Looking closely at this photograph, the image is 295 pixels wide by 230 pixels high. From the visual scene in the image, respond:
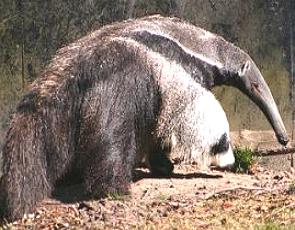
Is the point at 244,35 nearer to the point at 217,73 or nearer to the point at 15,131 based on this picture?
the point at 217,73

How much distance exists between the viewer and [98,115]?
27.0 feet

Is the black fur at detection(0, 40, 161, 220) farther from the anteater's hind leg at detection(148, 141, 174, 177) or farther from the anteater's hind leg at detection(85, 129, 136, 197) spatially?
the anteater's hind leg at detection(148, 141, 174, 177)

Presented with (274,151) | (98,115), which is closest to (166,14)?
(274,151)

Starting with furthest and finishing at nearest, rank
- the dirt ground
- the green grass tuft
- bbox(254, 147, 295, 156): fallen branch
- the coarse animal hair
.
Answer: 1. bbox(254, 147, 295, 156): fallen branch
2. the green grass tuft
3. the coarse animal hair
4. the dirt ground

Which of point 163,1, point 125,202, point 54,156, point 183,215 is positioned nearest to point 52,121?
point 54,156

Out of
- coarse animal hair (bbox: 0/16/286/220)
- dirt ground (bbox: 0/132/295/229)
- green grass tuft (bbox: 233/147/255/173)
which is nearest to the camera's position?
dirt ground (bbox: 0/132/295/229)

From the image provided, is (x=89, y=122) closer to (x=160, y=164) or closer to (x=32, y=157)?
(x=32, y=157)

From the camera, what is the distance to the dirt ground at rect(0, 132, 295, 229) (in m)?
7.55

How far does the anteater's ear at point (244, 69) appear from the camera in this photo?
9.59 metres

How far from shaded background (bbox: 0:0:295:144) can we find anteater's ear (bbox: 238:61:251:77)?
2.09 ft

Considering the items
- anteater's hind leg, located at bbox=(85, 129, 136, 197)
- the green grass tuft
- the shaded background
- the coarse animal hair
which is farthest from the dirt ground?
the shaded background

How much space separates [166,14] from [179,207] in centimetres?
283

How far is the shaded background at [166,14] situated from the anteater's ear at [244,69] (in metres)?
0.64

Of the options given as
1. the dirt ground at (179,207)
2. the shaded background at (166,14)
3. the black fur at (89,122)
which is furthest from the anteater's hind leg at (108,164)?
the shaded background at (166,14)
